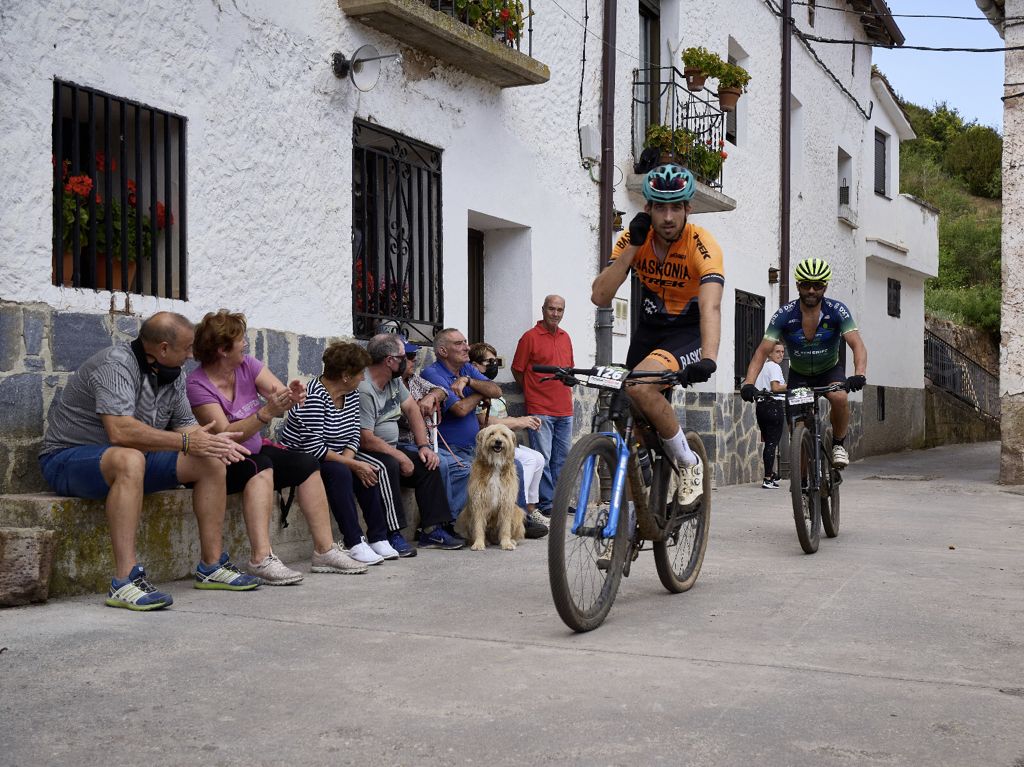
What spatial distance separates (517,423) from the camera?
8.64 m

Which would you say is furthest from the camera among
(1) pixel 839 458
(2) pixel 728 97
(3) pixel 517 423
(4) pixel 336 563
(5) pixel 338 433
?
(2) pixel 728 97

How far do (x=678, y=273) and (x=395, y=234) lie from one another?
415 centimetres

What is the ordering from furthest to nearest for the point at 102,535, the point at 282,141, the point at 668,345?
1. the point at 282,141
2. the point at 102,535
3. the point at 668,345

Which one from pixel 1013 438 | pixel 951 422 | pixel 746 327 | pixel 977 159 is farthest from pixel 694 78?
pixel 977 159

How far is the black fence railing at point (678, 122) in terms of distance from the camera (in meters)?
12.6

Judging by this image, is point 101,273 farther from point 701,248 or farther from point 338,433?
point 701,248

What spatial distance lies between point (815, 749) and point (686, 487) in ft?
8.38

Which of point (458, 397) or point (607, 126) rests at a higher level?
point (607, 126)

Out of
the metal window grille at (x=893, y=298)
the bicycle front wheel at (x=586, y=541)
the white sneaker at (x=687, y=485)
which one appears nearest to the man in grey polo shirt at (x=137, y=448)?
the bicycle front wheel at (x=586, y=541)

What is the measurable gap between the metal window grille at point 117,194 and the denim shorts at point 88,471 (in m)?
1.16

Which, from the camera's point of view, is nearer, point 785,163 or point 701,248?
point 701,248

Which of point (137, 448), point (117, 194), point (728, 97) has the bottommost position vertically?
point (137, 448)

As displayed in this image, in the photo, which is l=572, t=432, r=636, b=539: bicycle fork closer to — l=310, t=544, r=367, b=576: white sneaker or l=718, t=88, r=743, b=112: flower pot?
l=310, t=544, r=367, b=576: white sneaker

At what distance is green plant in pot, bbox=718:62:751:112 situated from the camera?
1356cm
